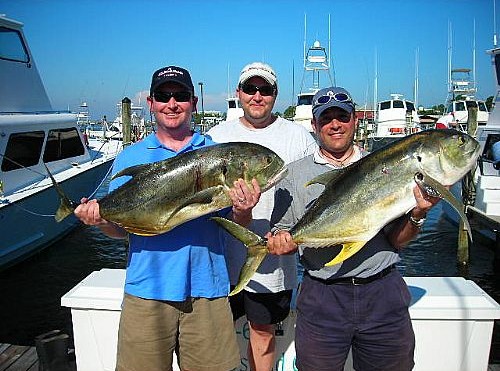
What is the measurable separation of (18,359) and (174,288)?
247 centimetres

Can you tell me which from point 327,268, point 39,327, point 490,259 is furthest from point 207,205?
point 490,259

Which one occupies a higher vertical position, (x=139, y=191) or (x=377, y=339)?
(x=139, y=191)

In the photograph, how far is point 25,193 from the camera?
830 cm

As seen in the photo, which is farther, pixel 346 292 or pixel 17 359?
pixel 17 359

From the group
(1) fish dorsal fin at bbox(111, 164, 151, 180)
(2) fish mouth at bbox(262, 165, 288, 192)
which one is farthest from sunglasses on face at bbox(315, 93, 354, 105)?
(1) fish dorsal fin at bbox(111, 164, 151, 180)

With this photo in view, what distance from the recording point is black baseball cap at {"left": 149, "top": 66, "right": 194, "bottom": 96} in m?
2.47

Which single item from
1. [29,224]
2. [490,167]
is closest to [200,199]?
[29,224]

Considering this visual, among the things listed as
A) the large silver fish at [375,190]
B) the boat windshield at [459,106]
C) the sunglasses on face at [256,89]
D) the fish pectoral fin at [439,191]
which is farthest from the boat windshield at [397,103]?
the fish pectoral fin at [439,191]

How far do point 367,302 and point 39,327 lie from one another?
20.8ft

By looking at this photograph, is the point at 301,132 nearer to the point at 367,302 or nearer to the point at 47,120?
the point at 367,302

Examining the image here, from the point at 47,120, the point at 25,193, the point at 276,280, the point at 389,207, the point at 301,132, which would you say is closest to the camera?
the point at 389,207

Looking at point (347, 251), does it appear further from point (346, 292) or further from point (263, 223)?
point (263, 223)

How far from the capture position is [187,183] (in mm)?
2379

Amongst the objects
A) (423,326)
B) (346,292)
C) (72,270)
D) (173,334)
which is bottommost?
(72,270)
